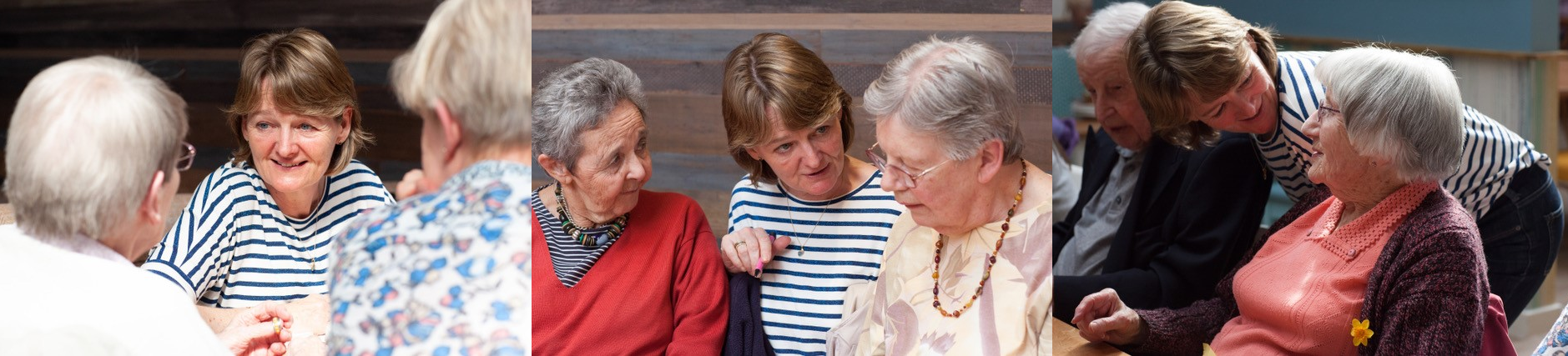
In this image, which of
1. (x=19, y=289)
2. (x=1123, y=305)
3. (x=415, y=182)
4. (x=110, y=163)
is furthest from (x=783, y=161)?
(x=19, y=289)

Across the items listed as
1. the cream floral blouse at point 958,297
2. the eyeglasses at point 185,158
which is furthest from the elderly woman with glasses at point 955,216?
the eyeglasses at point 185,158

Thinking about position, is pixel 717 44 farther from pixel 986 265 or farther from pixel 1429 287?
pixel 1429 287

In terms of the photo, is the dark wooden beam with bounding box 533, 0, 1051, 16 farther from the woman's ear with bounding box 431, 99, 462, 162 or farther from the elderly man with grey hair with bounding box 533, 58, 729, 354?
the woman's ear with bounding box 431, 99, 462, 162

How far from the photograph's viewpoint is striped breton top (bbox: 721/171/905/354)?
1987mm

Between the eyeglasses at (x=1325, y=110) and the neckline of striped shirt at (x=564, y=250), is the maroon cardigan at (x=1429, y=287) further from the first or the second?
the neckline of striped shirt at (x=564, y=250)

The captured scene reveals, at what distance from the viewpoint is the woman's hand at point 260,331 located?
1.88 m

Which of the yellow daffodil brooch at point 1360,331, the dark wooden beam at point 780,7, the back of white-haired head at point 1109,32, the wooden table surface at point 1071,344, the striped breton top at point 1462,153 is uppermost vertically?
the dark wooden beam at point 780,7

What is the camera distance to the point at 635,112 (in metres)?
2.01

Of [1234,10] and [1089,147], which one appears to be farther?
[1089,147]

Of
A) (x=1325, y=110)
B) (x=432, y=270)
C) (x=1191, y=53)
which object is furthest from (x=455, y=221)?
(x=1325, y=110)

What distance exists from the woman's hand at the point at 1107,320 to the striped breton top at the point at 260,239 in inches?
55.0

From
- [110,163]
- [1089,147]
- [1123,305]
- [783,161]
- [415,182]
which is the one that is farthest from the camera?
[1089,147]

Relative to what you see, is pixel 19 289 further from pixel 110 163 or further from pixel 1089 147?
pixel 1089 147

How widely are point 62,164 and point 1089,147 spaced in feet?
7.26
